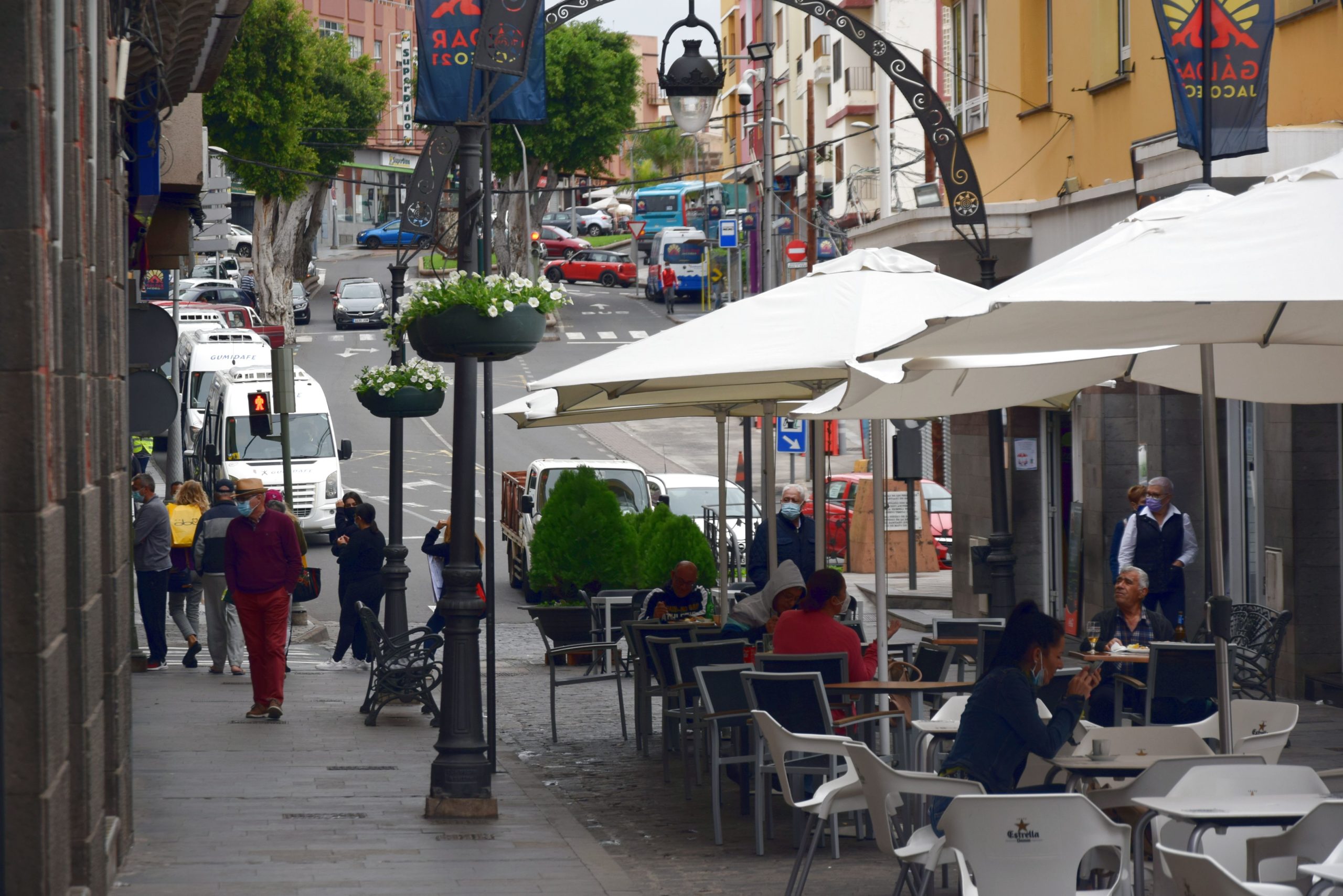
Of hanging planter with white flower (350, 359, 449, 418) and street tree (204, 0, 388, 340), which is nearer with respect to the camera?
hanging planter with white flower (350, 359, 449, 418)

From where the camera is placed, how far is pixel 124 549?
9.18 metres

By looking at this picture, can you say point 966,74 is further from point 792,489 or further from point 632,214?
point 632,214

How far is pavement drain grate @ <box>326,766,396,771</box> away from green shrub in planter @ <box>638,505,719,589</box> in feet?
19.5

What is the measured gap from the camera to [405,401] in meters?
15.7

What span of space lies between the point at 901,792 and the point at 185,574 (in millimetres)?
12588

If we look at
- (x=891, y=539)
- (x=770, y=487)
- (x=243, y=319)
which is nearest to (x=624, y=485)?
(x=891, y=539)

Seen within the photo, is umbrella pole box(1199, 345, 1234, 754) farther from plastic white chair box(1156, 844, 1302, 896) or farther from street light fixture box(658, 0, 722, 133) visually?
street light fixture box(658, 0, 722, 133)

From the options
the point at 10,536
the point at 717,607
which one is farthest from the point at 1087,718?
the point at 10,536

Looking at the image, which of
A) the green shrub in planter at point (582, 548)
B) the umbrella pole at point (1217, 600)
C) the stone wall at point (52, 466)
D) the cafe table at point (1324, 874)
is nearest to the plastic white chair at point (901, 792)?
A: the umbrella pole at point (1217, 600)

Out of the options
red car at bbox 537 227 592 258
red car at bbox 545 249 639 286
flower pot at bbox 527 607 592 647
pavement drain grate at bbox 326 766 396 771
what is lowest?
pavement drain grate at bbox 326 766 396 771

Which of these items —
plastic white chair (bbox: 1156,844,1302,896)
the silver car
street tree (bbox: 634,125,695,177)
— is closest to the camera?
plastic white chair (bbox: 1156,844,1302,896)

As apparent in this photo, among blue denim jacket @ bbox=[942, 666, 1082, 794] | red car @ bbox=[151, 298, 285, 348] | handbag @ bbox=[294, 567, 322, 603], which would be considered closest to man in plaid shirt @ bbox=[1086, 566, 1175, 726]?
blue denim jacket @ bbox=[942, 666, 1082, 794]

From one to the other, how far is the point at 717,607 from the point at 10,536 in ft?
33.0

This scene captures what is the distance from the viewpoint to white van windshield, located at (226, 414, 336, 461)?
30656 mm
